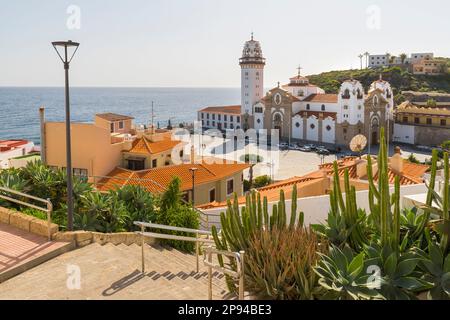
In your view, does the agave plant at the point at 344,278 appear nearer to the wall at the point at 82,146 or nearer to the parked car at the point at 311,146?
the wall at the point at 82,146

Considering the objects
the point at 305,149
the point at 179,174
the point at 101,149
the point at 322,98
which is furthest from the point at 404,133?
the point at 101,149

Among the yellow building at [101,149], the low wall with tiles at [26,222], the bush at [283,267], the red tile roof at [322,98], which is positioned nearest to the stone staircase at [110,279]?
the bush at [283,267]

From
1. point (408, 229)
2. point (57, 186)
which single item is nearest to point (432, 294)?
point (408, 229)

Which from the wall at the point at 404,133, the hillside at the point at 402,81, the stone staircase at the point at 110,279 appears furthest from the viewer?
the hillside at the point at 402,81

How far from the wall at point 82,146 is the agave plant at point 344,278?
737 inches

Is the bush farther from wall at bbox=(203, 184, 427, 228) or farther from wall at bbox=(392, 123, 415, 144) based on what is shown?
wall at bbox=(392, 123, 415, 144)

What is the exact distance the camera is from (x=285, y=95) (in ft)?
241

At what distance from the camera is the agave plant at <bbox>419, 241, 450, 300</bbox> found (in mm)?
6190

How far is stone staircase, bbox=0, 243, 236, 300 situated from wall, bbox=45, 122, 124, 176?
15381 millimetres

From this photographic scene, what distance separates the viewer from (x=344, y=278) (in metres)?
6.12

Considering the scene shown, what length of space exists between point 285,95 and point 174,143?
4608 cm

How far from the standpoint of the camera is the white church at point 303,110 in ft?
220

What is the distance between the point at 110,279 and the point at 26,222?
3.11 metres
